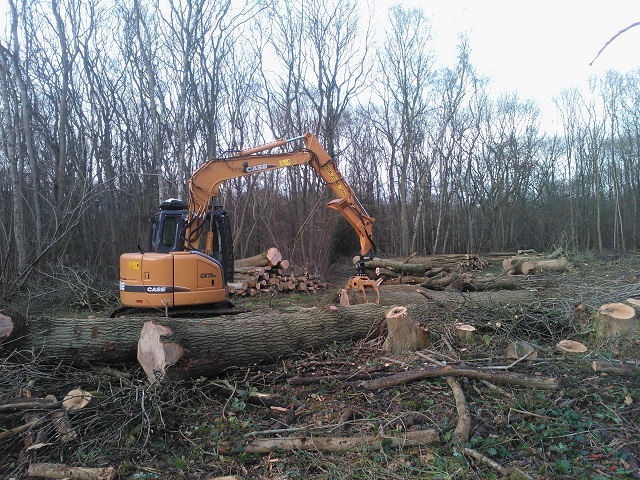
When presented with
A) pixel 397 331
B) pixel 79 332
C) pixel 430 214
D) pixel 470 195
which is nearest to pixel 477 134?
pixel 470 195

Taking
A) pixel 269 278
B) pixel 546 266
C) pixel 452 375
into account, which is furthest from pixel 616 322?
pixel 546 266

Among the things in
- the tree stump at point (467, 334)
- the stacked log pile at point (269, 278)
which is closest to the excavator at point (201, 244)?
the tree stump at point (467, 334)

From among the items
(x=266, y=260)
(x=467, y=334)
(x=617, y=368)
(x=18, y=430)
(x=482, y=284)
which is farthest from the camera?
(x=266, y=260)

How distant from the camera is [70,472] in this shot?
135 inches

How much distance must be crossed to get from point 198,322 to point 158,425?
158 centimetres

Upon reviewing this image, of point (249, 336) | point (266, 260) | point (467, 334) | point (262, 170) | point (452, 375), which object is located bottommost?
point (452, 375)

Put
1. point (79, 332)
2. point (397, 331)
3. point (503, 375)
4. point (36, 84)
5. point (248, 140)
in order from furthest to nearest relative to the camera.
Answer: point (248, 140) < point (36, 84) < point (397, 331) < point (79, 332) < point (503, 375)

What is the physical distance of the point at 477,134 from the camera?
2970 cm

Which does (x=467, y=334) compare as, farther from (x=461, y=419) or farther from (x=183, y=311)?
(x=183, y=311)

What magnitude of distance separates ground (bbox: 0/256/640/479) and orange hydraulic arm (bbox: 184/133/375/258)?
143 inches

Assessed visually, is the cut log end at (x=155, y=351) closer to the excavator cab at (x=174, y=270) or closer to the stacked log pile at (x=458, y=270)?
the excavator cab at (x=174, y=270)

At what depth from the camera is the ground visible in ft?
11.5

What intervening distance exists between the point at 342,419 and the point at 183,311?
4.06m

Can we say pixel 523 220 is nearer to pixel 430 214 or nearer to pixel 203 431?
pixel 430 214
